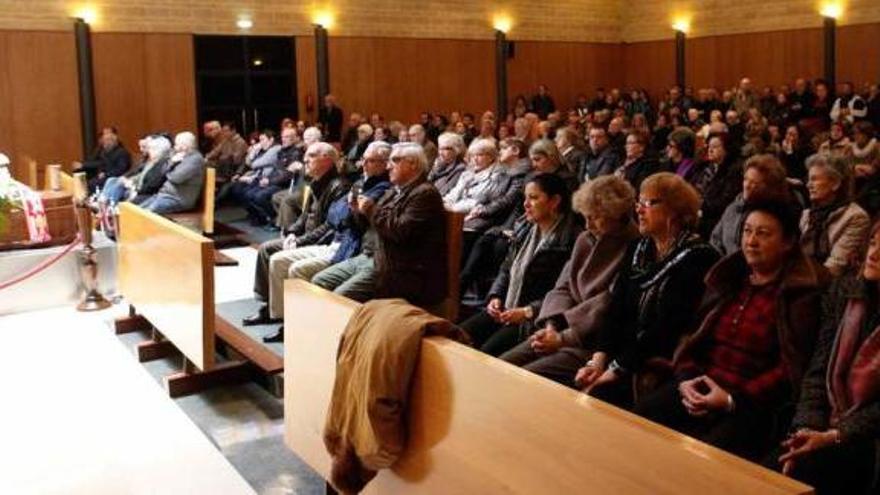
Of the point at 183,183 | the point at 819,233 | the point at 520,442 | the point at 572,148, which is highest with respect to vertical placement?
Result: the point at 572,148

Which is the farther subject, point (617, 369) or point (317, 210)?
point (317, 210)

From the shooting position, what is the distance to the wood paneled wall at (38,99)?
11.9 metres

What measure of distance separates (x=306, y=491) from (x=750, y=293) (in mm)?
1723

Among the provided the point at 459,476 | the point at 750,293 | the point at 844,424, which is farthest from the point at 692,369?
the point at 459,476

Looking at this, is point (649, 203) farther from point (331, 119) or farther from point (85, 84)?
point (85, 84)

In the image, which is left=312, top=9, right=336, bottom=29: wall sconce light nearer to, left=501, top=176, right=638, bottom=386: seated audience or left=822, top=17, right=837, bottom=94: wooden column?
left=822, top=17, right=837, bottom=94: wooden column

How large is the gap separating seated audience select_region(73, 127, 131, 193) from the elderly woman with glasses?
8330 millimetres

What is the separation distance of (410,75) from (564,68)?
10.1 ft

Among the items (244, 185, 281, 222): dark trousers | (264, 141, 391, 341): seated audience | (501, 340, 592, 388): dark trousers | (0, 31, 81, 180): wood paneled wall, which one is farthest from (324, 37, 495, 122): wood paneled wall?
(501, 340, 592, 388): dark trousers

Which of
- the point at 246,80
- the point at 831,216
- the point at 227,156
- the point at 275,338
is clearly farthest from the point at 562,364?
the point at 246,80

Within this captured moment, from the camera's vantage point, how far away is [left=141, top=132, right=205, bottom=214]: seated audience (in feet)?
25.5

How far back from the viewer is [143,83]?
41.7 feet

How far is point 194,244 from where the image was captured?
427 cm

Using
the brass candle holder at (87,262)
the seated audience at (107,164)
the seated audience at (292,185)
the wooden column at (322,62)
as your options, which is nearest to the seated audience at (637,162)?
the seated audience at (292,185)
